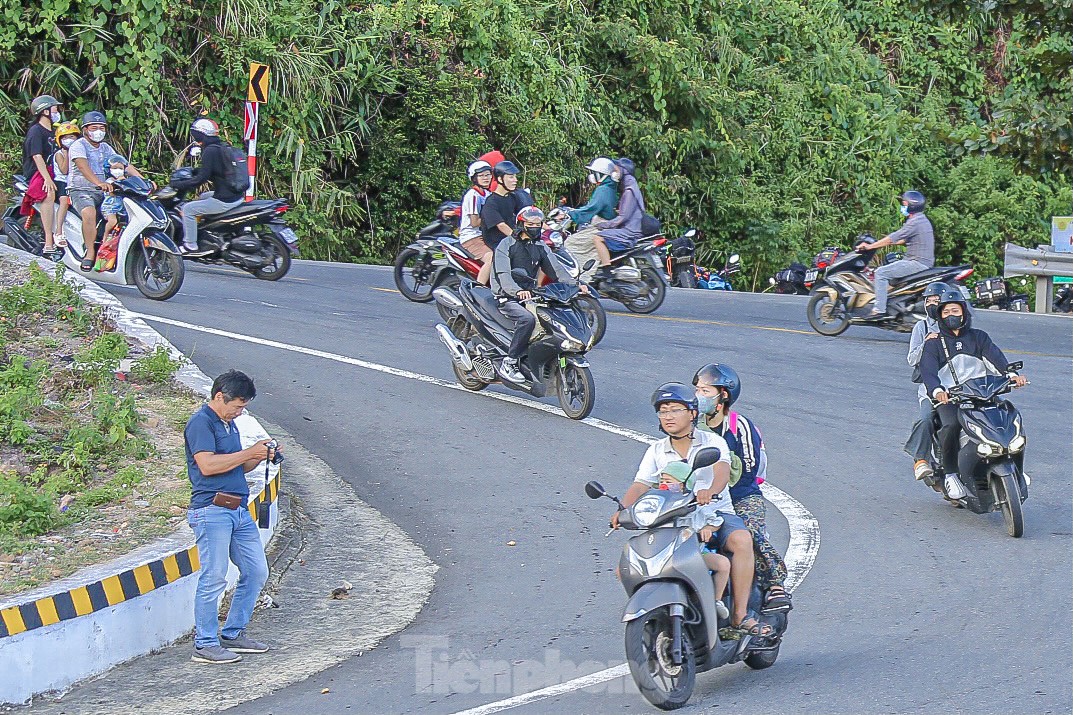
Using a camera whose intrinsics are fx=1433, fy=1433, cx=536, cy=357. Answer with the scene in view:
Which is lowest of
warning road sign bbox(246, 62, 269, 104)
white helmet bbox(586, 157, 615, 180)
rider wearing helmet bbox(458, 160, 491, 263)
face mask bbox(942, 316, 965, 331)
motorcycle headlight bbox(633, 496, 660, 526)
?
motorcycle headlight bbox(633, 496, 660, 526)

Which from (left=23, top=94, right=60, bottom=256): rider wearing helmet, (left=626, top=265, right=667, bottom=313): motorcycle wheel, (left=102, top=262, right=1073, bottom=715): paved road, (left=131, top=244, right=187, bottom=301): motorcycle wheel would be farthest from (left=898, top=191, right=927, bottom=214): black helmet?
(left=23, top=94, right=60, bottom=256): rider wearing helmet

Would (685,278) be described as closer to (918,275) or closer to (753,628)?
(918,275)

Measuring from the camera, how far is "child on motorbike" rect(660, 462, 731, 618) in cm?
668

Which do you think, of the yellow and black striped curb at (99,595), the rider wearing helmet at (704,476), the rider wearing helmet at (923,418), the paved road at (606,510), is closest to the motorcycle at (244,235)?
the paved road at (606,510)

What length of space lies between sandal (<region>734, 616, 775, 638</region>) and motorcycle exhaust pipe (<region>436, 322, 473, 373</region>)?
6908 mm

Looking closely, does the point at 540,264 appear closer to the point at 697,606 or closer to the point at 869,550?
the point at 869,550

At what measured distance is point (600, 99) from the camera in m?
31.0

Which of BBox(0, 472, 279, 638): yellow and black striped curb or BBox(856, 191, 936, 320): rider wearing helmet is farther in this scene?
BBox(856, 191, 936, 320): rider wearing helmet

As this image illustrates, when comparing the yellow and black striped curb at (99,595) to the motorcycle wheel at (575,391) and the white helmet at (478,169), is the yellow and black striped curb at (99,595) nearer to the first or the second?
the motorcycle wheel at (575,391)

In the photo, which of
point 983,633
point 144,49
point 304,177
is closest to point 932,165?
point 304,177

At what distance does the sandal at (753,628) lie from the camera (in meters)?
6.82

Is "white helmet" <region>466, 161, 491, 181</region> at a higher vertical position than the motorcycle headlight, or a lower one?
higher

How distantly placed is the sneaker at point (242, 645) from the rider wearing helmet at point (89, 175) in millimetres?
10461

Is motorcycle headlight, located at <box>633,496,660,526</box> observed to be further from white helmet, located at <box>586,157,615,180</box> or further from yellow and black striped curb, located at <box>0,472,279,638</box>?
white helmet, located at <box>586,157,615,180</box>
